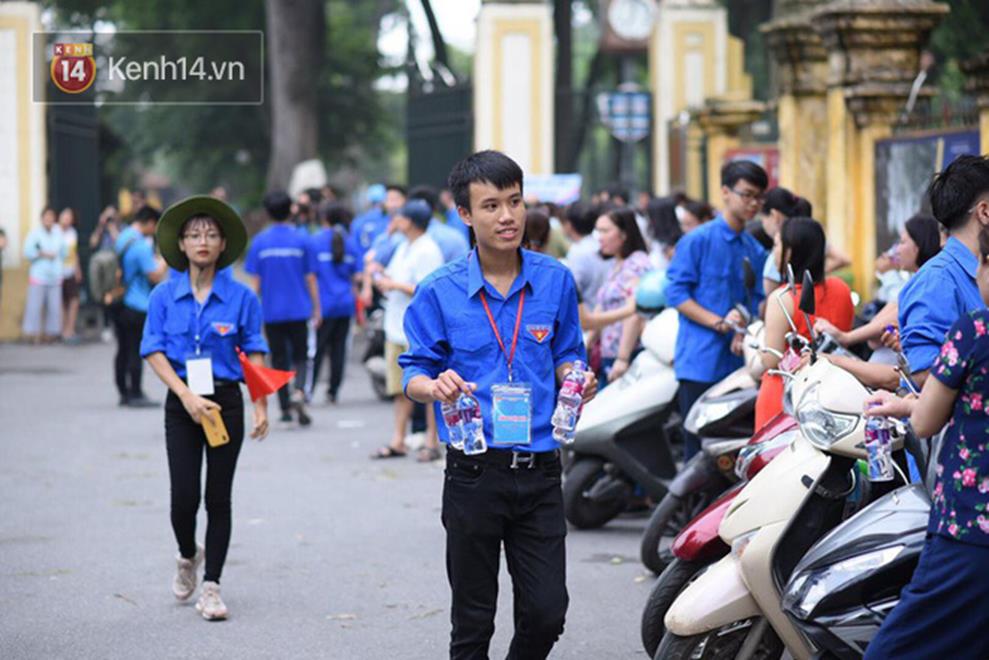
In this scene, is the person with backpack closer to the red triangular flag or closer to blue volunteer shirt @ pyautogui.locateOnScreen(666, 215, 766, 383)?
blue volunteer shirt @ pyautogui.locateOnScreen(666, 215, 766, 383)

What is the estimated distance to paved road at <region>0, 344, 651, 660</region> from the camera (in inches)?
273

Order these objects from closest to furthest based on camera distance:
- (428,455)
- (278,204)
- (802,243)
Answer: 1. (802,243)
2. (428,455)
3. (278,204)

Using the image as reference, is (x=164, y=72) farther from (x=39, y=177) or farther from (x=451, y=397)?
(x=39, y=177)

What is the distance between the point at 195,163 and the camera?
138 ft

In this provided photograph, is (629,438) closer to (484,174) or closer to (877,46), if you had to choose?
(484,174)

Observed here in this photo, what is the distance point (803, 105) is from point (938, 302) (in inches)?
388

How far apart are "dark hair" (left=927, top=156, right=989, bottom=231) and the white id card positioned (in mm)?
3455

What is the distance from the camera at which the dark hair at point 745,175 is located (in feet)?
27.1

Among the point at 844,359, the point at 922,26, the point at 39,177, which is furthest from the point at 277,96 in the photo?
the point at 844,359

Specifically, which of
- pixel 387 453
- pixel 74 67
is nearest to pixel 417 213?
pixel 387 453

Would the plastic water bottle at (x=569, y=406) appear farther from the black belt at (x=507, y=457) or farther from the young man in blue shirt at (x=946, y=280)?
the young man in blue shirt at (x=946, y=280)

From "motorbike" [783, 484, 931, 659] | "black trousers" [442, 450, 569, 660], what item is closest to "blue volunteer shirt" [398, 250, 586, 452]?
"black trousers" [442, 450, 569, 660]

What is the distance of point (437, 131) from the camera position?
24906 millimetres

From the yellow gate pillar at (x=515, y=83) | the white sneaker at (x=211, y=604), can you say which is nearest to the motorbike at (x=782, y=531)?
the white sneaker at (x=211, y=604)
